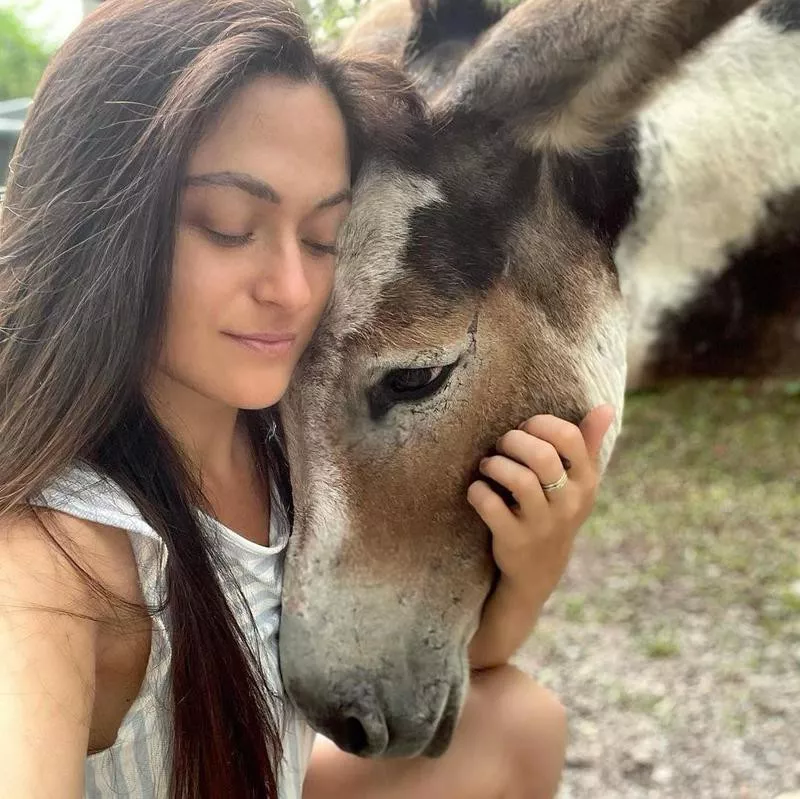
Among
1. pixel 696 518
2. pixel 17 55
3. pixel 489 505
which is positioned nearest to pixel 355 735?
pixel 489 505

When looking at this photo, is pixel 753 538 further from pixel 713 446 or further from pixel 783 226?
pixel 783 226

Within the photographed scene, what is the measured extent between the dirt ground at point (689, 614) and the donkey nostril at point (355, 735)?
3.64 feet

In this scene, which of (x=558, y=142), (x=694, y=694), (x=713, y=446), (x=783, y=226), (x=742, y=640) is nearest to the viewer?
(x=558, y=142)

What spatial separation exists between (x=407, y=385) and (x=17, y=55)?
18.0 feet

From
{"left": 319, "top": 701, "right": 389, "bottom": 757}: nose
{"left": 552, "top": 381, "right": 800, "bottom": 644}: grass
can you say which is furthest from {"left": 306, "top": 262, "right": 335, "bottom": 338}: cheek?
{"left": 552, "top": 381, "right": 800, "bottom": 644}: grass

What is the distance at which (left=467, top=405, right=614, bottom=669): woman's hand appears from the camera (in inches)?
47.2

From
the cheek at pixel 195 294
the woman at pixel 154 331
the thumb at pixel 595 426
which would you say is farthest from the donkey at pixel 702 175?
the cheek at pixel 195 294

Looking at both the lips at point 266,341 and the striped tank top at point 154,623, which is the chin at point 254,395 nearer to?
the lips at point 266,341

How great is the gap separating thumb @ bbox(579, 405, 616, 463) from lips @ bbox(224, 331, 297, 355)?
1.55 feet

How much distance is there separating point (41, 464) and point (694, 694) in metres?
2.03

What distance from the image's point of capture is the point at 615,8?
114cm

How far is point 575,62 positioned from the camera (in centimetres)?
117

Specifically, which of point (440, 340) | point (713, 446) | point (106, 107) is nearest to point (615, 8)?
point (440, 340)

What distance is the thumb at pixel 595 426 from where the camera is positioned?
1.28 meters
